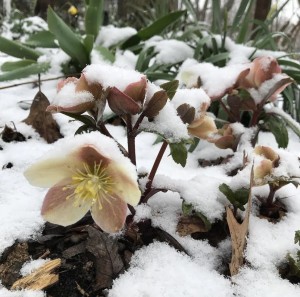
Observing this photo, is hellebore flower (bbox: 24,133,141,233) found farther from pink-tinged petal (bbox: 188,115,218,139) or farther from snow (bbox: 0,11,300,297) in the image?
pink-tinged petal (bbox: 188,115,218,139)

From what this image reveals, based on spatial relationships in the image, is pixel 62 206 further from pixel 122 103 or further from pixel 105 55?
pixel 105 55

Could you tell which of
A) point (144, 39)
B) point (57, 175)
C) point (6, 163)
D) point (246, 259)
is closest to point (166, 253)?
point (246, 259)

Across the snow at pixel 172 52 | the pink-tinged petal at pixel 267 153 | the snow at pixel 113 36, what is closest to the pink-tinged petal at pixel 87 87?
the pink-tinged petal at pixel 267 153

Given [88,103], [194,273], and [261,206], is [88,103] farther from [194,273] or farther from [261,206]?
[261,206]

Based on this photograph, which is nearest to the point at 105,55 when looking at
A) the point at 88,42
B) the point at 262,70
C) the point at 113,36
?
the point at 88,42

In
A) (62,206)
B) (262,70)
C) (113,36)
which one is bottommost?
(113,36)

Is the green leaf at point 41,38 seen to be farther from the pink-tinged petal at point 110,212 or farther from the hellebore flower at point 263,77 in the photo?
the pink-tinged petal at point 110,212

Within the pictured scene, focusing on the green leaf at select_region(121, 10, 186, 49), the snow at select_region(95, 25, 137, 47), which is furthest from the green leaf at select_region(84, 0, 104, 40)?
the green leaf at select_region(121, 10, 186, 49)
